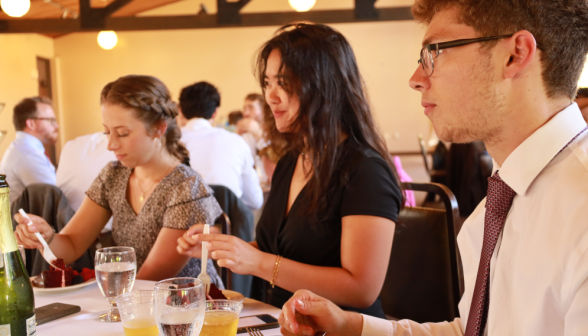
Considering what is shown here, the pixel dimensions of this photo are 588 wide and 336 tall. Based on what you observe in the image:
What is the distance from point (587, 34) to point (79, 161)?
296 centimetres

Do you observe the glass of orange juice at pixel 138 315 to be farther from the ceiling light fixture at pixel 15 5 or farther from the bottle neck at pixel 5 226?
the ceiling light fixture at pixel 15 5

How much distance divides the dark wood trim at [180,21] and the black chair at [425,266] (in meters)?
6.58

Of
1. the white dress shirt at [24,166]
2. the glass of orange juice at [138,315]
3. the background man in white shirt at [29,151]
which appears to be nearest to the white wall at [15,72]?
the background man in white shirt at [29,151]

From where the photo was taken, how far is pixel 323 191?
5.11ft

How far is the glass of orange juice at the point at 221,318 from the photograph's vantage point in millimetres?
965

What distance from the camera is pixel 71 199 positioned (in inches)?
126

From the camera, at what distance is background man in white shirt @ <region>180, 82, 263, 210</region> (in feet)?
11.7

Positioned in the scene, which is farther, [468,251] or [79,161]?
[79,161]

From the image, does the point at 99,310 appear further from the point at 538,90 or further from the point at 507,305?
the point at 538,90

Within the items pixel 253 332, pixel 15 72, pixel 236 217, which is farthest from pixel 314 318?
pixel 15 72

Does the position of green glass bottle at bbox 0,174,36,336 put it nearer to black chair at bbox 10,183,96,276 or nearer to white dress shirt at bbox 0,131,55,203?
black chair at bbox 10,183,96,276

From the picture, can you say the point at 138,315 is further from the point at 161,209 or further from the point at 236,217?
the point at 236,217

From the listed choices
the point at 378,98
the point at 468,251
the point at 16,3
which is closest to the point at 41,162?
the point at 16,3

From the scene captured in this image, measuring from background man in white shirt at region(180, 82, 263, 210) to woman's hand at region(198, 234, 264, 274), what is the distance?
6.82 ft
